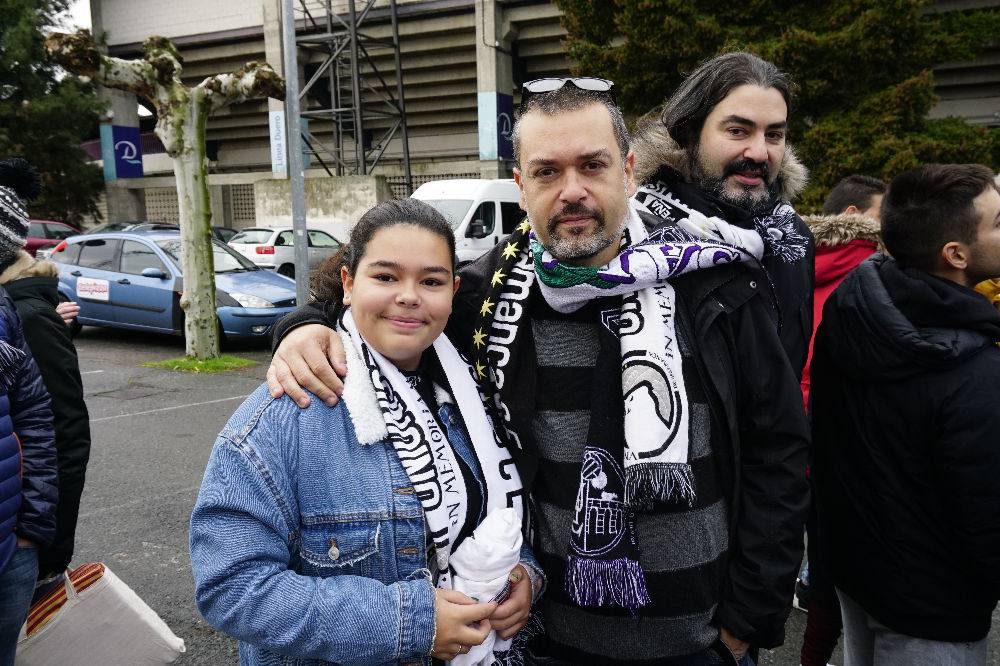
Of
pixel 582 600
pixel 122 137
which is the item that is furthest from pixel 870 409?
pixel 122 137

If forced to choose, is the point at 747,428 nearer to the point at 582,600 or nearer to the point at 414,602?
the point at 582,600

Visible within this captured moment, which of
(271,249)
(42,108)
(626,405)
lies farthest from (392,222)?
(42,108)

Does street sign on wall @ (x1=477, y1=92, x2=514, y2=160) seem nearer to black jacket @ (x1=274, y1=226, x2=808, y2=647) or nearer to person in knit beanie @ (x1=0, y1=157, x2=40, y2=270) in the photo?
person in knit beanie @ (x1=0, y1=157, x2=40, y2=270)

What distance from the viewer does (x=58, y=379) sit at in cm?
273

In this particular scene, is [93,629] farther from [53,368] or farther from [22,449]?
[53,368]

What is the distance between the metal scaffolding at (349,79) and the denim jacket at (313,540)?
1947cm

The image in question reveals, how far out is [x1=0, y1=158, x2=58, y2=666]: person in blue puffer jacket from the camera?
7.13ft

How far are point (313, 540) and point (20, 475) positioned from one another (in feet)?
4.21

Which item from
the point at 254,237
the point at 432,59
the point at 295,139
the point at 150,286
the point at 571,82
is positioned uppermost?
the point at 432,59

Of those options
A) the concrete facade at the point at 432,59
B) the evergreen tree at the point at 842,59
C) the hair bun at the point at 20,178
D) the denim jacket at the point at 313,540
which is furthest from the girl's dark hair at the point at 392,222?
the concrete facade at the point at 432,59

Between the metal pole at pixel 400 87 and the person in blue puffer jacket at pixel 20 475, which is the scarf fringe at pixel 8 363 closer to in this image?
the person in blue puffer jacket at pixel 20 475

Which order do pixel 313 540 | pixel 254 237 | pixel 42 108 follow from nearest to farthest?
1. pixel 313 540
2. pixel 254 237
3. pixel 42 108

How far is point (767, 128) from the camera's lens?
6.68ft

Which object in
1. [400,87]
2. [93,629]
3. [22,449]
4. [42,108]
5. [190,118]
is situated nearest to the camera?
[22,449]
